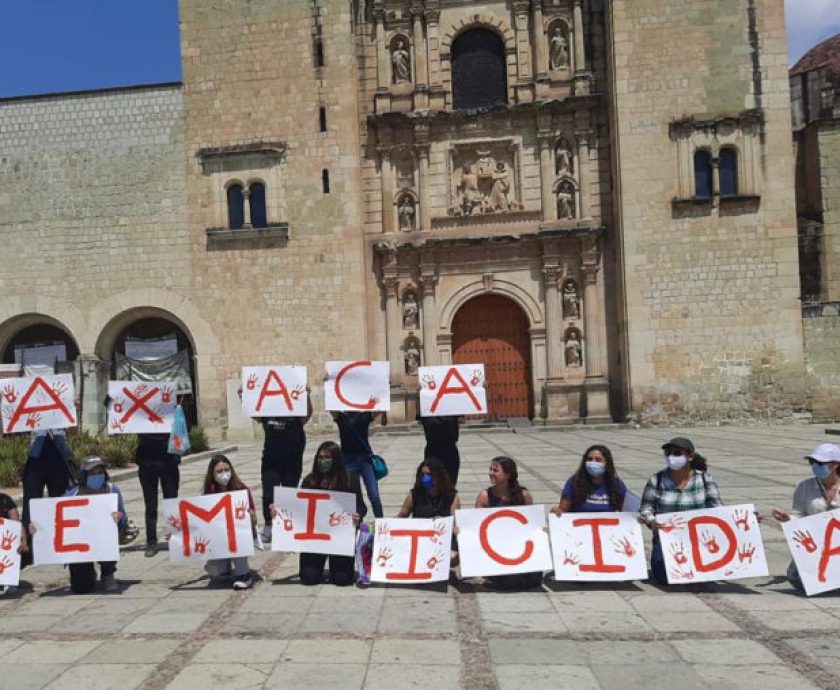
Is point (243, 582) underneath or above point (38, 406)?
underneath

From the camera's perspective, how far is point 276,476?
820cm

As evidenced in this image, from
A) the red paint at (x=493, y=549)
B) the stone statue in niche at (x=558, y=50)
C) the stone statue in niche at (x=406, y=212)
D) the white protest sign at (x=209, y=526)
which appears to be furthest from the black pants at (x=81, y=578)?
the stone statue in niche at (x=558, y=50)

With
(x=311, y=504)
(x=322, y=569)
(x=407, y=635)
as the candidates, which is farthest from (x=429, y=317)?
(x=407, y=635)

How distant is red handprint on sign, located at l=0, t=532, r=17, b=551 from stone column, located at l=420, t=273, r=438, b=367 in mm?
16158

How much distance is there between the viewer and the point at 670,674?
4.36 metres

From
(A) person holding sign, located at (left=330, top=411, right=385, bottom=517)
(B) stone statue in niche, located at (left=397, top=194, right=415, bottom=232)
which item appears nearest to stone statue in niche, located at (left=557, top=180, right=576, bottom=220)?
(B) stone statue in niche, located at (left=397, top=194, right=415, bottom=232)

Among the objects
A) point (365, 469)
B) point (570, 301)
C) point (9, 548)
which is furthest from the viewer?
point (570, 301)

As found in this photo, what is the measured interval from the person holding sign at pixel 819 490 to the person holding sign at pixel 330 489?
3.47 metres

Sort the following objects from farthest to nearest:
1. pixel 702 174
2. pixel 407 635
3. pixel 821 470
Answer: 1. pixel 702 174
2. pixel 821 470
3. pixel 407 635

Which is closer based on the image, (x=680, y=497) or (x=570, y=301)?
(x=680, y=497)

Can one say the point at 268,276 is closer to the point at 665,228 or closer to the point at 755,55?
the point at 665,228

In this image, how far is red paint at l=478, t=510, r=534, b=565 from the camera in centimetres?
625

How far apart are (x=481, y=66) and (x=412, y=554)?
1898cm

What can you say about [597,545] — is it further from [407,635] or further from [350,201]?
[350,201]
